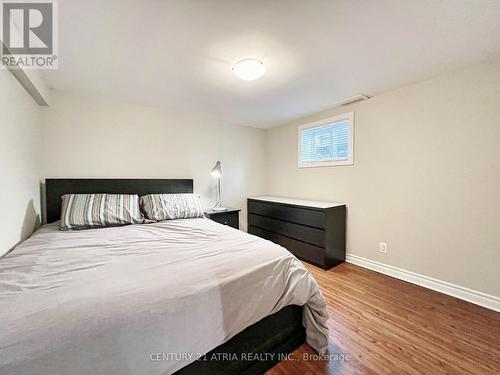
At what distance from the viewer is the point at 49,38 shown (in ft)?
4.82

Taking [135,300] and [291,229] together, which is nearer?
[135,300]

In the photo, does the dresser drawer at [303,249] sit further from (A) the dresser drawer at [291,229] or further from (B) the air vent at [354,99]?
(B) the air vent at [354,99]

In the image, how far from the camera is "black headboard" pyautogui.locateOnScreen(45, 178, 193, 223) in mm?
2252

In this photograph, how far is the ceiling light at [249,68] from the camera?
170 centimetres

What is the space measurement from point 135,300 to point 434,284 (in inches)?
104

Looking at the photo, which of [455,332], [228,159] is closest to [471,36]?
[455,332]

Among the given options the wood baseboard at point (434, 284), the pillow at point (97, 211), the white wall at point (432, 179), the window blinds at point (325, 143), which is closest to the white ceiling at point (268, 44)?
the white wall at point (432, 179)

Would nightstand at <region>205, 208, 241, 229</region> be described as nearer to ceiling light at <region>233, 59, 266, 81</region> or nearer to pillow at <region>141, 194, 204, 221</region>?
pillow at <region>141, 194, 204, 221</region>

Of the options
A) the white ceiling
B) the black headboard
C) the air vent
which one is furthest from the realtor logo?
the air vent

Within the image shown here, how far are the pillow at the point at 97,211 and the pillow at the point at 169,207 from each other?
13 centimetres

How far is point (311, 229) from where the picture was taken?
8.77ft

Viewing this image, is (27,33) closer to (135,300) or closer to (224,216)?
(135,300)

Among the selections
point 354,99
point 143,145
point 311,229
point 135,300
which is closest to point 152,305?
point 135,300

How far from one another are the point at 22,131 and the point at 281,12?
2.26 meters
